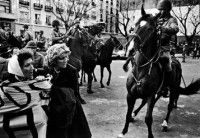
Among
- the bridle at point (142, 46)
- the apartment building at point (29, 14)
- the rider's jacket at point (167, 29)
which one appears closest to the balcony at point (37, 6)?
the apartment building at point (29, 14)

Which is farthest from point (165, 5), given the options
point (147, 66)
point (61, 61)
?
point (61, 61)

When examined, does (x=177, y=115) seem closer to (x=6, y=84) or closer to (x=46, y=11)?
(x=6, y=84)

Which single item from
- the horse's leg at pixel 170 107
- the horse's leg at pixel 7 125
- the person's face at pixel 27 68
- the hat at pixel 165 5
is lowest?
the horse's leg at pixel 170 107

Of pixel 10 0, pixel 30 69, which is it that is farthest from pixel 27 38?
pixel 10 0

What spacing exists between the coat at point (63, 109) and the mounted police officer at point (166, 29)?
8.54 ft

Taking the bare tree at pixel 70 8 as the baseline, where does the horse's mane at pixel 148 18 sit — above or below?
below

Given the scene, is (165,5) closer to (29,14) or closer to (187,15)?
(187,15)

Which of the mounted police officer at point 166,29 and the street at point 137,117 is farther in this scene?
the street at point 137,117

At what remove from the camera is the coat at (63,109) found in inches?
127

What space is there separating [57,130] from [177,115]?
15.4ft

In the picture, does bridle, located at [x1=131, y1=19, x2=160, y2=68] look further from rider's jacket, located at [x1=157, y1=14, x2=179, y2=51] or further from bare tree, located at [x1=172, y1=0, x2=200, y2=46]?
bare tree, located at [x1=172, y1=0, x2=200, y2=46]

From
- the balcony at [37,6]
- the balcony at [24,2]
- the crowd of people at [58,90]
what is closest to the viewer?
the crowd of people at [58,90]

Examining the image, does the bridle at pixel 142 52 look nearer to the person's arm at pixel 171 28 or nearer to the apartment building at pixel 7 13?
the person's arm at pixel 171 28

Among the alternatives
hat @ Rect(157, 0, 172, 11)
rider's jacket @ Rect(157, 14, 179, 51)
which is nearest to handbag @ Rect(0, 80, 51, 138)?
rider's jacket @ Rect(157, 14, 179, 51)
